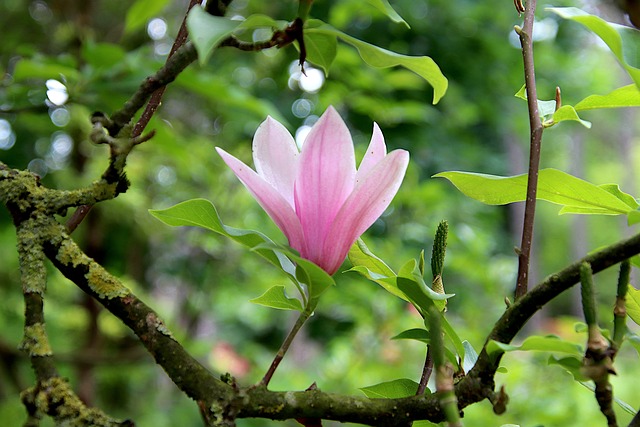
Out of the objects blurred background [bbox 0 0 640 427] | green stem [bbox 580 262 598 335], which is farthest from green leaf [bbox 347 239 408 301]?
blurred background [bbox 0 0 640 427]

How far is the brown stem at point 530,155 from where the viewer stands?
313mm

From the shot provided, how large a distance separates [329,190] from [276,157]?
0.13 feet

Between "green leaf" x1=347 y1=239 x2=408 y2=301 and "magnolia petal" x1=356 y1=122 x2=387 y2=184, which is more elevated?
"magnolia petal" x1=356 y1=122 x2=387 y2=184

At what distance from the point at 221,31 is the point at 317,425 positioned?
19 cm

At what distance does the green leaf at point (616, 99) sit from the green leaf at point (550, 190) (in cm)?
5

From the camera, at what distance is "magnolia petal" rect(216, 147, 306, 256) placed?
1.01 feet

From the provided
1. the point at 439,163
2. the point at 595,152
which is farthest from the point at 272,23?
the point at 595,152

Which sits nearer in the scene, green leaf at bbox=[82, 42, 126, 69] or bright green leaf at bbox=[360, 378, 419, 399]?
bright green leaf at bbox=[360, 378, 419, 399]

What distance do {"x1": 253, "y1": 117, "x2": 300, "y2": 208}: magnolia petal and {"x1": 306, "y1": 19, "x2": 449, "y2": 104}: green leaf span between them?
6 centimetres

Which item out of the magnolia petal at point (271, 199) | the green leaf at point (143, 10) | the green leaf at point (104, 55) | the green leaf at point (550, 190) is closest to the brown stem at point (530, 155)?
the green leaf at point (550, 190)

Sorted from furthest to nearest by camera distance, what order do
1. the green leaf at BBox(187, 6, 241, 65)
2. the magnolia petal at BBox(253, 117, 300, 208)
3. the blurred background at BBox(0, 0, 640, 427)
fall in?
the blurred background at BBox(0, 0, 640, 427) < the magnolia petal at BBox(253, 117, 300, 208) < the green leaf at BBox(187, 6, 241, 65)

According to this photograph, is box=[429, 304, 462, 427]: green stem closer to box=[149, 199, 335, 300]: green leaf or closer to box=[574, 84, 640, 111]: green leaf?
box=[149, 199, 335, 300]: green leaf

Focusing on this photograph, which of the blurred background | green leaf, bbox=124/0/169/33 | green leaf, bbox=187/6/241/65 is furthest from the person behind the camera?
the blurred background

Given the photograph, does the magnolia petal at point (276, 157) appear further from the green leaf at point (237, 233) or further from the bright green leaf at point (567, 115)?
the bright green leaf at point (567, 115)
